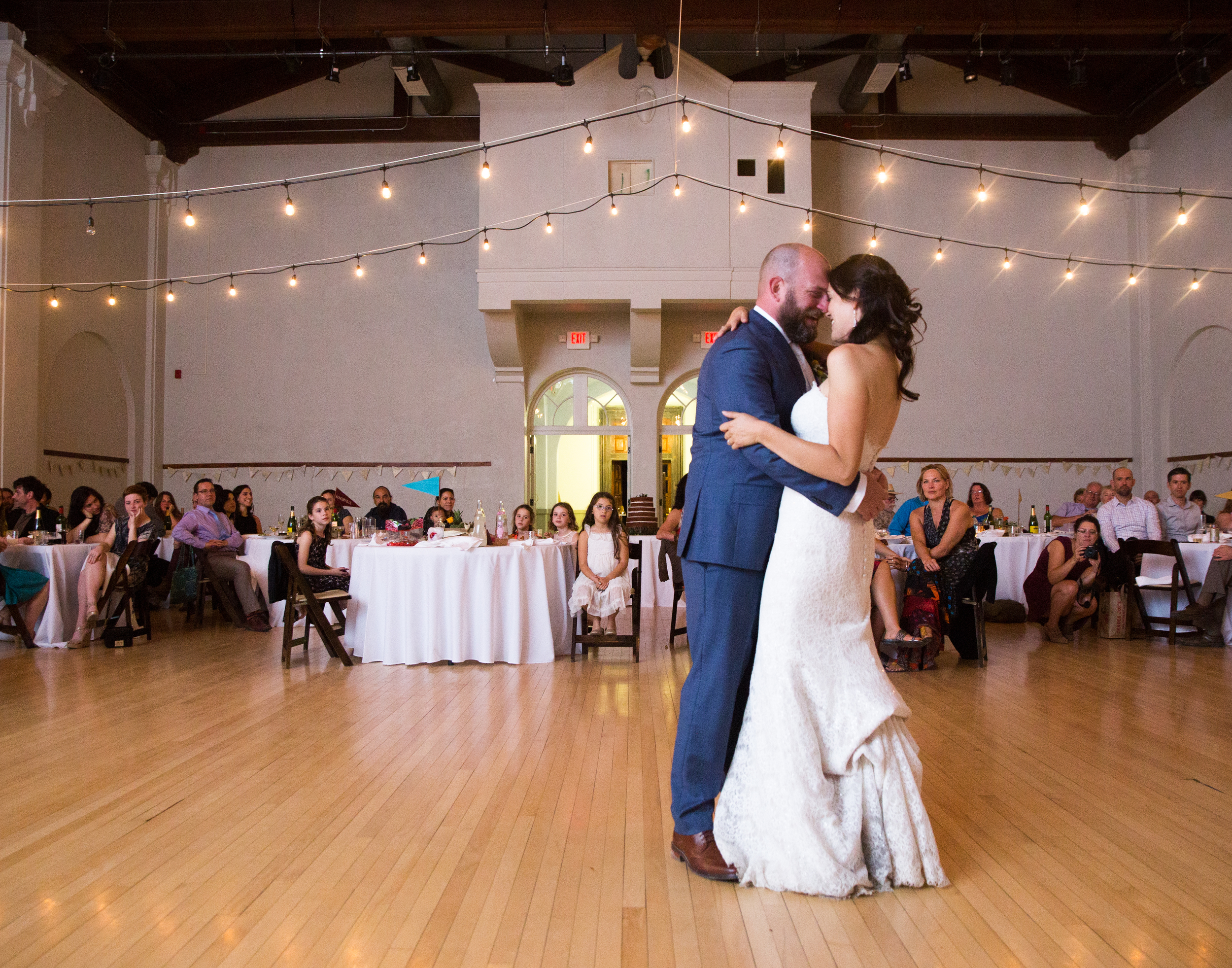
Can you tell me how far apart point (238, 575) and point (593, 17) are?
21.2 feet

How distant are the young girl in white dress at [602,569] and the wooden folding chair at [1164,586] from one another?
3651 mm

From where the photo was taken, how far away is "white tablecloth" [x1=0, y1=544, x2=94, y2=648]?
Answer: 6340 mm

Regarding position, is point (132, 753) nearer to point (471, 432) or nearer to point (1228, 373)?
point (471, 432)

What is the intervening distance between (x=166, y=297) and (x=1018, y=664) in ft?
35.6

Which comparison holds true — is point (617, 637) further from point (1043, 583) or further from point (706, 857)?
point (706, 857)

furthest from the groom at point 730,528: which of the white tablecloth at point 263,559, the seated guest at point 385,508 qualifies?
the seated guest at point 385,508

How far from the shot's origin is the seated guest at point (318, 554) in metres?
6.30

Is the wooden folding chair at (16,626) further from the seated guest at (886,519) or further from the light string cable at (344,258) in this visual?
the seated guest at (886,519)

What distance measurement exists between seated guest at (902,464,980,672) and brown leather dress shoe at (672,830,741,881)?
3379 millimetres

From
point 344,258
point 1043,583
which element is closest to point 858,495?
point 1043,583

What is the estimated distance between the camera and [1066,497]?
458 inches

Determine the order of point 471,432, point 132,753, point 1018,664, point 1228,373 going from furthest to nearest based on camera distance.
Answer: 1. point 471,432
2. point 1228,373
3. point 1018,664
4. point 132,753

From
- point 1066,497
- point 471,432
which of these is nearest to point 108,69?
point 471,432

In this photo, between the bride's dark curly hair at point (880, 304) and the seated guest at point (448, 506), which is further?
the seated guest at point (448, 506)
